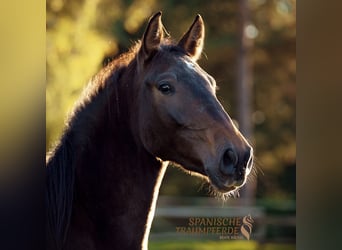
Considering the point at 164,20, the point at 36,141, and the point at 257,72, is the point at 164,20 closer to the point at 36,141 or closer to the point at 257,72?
the point at 257,72

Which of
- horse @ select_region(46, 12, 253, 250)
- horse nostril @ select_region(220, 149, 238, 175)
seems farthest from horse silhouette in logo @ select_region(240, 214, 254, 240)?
horse nostril @ select_region(220, 149, 238, 175)

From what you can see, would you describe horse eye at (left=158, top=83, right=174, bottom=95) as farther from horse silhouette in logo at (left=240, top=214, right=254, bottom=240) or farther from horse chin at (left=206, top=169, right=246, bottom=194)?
horse silhouette in logo at (left=240, top=214, right=254, bottom=240)

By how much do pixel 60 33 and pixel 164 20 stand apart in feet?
1.79

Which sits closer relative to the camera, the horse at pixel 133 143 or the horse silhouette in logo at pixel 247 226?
the horse at pixel 133 143

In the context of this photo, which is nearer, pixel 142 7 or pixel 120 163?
pixel 120 163

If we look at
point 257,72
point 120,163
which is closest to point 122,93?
point 120,163

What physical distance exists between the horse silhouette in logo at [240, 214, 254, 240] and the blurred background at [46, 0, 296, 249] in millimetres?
31

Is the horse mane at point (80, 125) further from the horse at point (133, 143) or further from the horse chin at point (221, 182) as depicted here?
the horse chin at point (221, 182)

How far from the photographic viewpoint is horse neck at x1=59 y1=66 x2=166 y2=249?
9.88 feet

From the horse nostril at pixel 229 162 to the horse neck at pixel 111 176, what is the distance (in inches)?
13.9

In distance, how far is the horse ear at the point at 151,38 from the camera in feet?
9.77

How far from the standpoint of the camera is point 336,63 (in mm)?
3908

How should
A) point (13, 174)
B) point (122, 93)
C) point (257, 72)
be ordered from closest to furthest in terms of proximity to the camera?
point (122, 93) → point (13, 174) → point (257, 72)

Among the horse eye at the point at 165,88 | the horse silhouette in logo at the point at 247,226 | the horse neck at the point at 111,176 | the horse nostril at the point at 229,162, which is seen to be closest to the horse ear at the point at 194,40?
the horse eye at the point at 165,88
